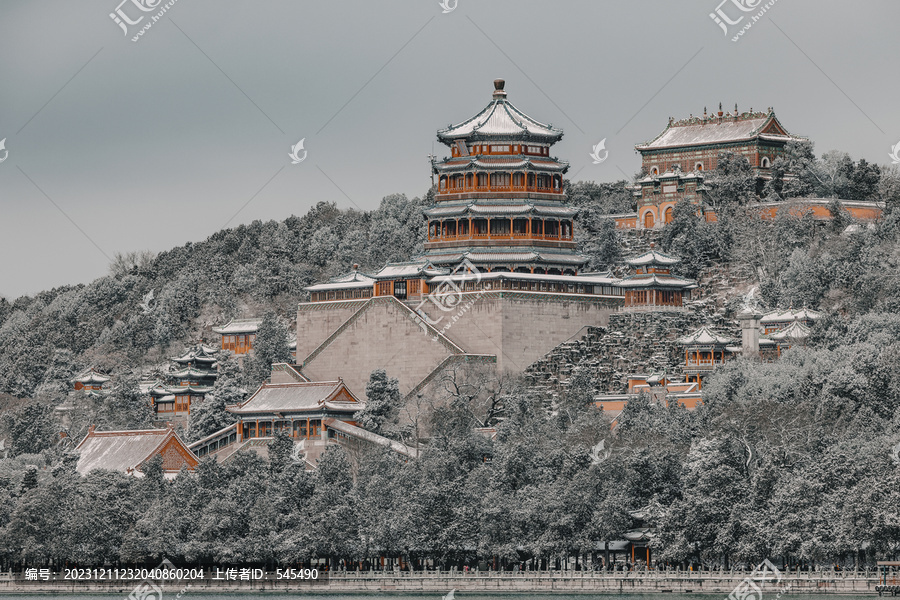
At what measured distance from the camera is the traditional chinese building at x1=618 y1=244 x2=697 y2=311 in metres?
111

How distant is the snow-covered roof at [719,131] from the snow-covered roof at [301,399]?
37992 millimetres

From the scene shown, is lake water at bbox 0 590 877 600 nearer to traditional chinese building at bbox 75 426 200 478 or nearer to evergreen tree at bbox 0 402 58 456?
traditional chinese building at bbox 75 426 200 478

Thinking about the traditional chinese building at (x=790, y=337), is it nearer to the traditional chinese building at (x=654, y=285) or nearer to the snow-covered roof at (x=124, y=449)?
the traditional chinese building at (x=654, y=285)

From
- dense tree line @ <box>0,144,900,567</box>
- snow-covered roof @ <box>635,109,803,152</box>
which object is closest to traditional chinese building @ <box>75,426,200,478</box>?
dense tree line @ <box>0,144,900,567</box>

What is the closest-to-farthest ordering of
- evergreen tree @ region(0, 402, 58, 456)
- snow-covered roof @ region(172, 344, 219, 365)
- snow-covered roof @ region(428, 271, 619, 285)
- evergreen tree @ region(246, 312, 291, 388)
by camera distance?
1. snow-covered roof @ region(428, 271, 619, 285)
2. evergreen tree @ region(246, 312, 291, 388)
3. evergreen tree @ region(0, 402, 58, 456)
4. snow-covered roof @ region(172, 344, 219, 365)

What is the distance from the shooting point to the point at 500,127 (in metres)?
113

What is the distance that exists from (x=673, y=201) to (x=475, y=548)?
5005 cm

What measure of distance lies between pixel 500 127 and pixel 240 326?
1107 inches

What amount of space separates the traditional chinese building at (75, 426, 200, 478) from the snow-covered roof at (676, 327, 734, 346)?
2539 cm

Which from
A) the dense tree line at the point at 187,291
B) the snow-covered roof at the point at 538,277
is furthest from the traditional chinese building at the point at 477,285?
the dense tree line at the point at 187,291

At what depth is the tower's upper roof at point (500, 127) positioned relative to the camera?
11281 cm

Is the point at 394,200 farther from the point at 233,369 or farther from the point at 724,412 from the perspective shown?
the point at 724,412

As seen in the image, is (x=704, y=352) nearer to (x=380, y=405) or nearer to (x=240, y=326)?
(x=380, y=405)

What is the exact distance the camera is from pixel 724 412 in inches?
3519
